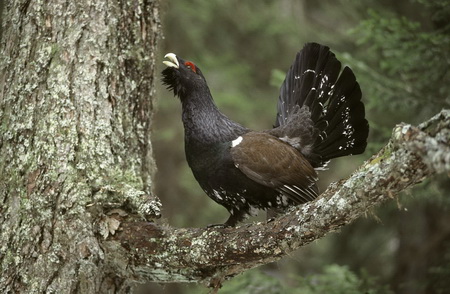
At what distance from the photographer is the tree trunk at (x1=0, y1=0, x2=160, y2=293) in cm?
376

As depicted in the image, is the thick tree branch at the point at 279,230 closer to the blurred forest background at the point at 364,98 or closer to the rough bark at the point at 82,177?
the rough bark at the point at 82,177

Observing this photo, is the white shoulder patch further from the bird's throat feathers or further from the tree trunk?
the tree trunk

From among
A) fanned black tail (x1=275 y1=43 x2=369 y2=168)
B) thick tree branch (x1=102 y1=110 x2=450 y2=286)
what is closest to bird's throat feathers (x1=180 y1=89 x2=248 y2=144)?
fanned black tail (x1=275 y1=43 x2=369 y2=168)

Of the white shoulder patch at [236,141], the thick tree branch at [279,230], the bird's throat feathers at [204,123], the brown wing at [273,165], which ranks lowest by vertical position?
the thick tree branch at [279,230]

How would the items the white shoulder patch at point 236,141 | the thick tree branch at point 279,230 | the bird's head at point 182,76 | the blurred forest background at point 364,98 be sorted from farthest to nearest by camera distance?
the blurred forest background at point 364,98 < the bird's head at point 182,76 < the white shoulder patch at point 236,141 < the thick tree branch at point 279,230

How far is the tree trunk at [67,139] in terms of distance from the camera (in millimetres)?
3764

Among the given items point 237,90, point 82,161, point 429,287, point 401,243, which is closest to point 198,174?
point 82,161

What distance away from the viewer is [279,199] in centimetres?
441

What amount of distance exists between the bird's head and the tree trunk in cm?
29

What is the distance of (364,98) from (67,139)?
368 centimetres

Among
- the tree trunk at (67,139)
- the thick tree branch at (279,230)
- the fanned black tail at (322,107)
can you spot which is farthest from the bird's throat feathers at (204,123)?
the thick tree branch at (279,230)

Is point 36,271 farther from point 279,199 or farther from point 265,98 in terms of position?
point 265,98

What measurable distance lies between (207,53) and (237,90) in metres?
0.86

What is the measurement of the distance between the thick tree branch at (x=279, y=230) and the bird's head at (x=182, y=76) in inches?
54.0
